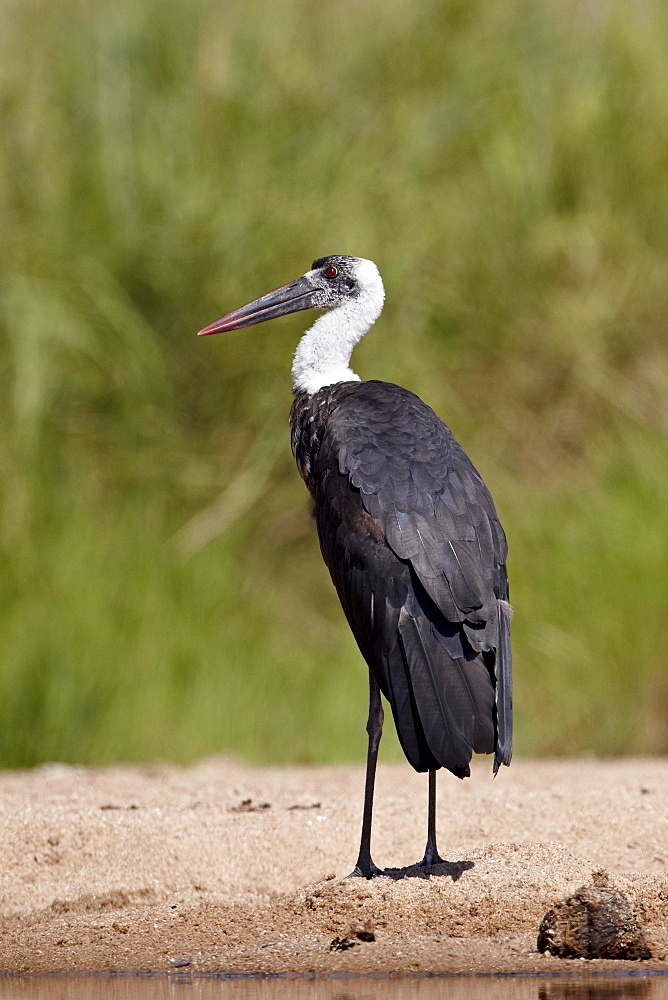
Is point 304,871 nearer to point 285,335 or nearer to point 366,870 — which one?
point 366,870

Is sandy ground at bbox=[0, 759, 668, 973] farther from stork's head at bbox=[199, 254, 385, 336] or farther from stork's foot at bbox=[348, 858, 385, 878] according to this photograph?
stork's head at bbox=[199, 254, 385, 336]

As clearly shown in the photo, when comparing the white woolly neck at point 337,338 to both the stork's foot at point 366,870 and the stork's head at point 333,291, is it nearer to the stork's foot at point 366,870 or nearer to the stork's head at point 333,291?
the stork's head at point 333,291

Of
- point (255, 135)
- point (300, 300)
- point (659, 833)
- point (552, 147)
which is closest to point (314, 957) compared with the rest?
point (659, 833)

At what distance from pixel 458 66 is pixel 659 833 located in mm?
8162

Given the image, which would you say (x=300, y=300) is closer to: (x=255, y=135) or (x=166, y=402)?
(x=166, y=402)

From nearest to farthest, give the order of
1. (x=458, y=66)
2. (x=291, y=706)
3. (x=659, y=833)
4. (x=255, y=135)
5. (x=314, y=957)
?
(x=314, y=957) < (x=659, y=833) < (x=291, y=706) < (x=255, y=135) < (x=458, y=66)

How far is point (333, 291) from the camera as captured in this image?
6.52 m

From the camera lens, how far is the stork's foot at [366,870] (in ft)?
16.3

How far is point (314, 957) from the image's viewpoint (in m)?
4.39

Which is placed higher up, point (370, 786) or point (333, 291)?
point (333, 291)

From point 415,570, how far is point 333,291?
2.00 metres

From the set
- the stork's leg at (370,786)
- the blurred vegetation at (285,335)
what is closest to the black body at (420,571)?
the stork's leg at (370,786)

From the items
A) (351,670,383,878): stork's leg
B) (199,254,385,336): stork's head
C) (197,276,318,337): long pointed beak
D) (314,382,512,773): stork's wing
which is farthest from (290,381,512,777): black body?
(197,276,318,337): long pointed beak

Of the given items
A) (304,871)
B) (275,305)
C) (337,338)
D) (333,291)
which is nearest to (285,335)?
(275,305)
